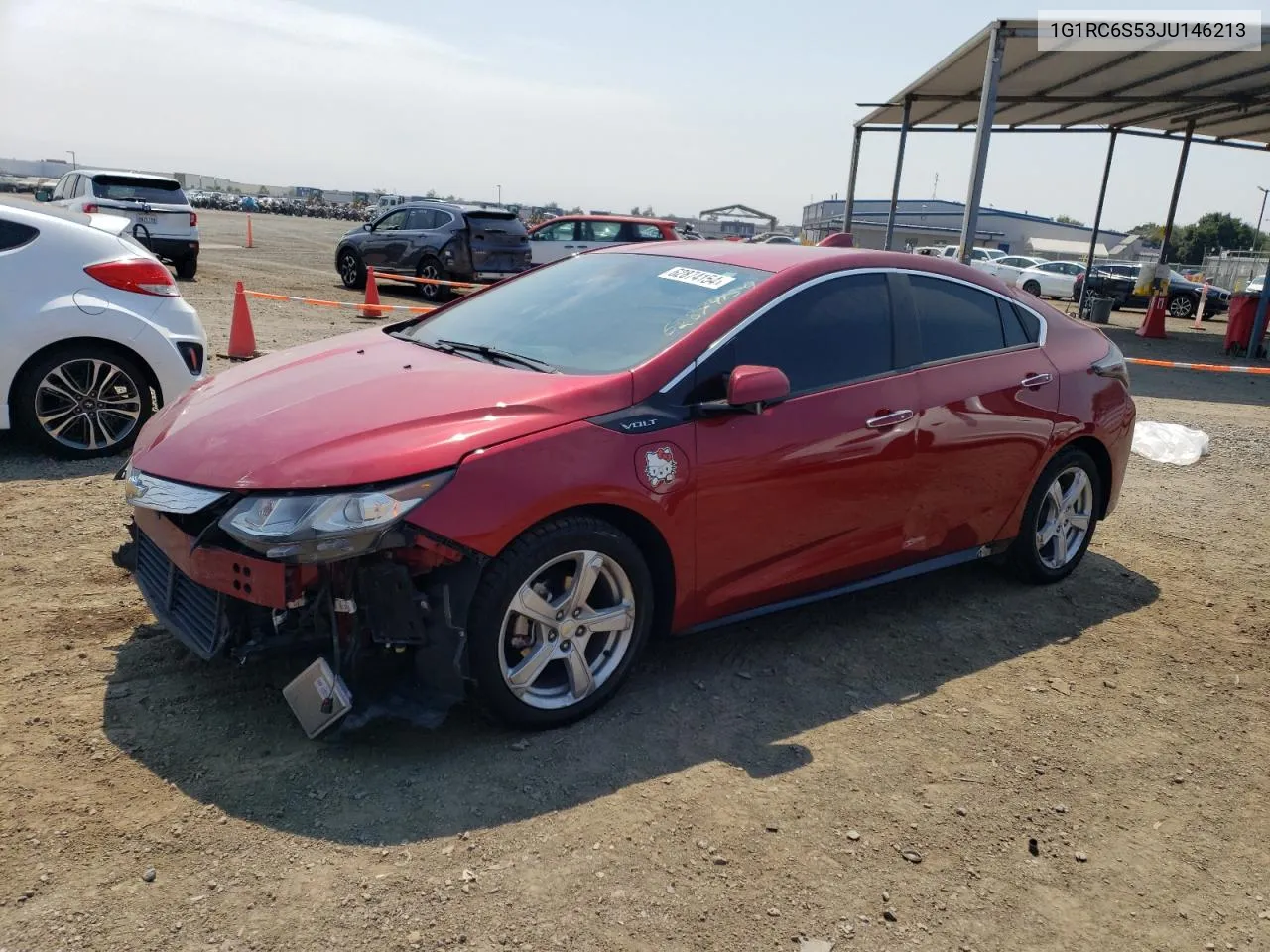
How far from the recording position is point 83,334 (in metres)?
5.72

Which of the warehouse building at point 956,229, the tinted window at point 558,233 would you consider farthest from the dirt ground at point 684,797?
the warehouse building at point 956,229

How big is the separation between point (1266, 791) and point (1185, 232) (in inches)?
4521

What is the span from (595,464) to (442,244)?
50.6 ft

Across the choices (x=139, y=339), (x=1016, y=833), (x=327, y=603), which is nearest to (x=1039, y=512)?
(x=1016, y=833)

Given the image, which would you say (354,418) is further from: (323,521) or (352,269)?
(352,269)

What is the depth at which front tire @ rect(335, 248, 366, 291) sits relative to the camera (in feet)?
61.7

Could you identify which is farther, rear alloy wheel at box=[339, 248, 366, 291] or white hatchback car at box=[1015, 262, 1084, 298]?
white hatchback car at box=[1015, 262, 1084, 298]

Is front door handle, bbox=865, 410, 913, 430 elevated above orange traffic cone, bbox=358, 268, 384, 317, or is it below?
above

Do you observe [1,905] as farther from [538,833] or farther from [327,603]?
[538,833]

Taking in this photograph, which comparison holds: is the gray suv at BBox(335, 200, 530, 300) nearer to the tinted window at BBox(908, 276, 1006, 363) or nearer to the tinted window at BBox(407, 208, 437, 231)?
the tinted window at BBox(407, 208, 437, 231)

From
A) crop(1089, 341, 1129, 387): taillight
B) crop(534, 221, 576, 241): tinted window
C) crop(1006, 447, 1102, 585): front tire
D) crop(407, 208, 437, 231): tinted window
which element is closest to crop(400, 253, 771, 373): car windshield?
crop(1006, 447, 1102, 585): front tire

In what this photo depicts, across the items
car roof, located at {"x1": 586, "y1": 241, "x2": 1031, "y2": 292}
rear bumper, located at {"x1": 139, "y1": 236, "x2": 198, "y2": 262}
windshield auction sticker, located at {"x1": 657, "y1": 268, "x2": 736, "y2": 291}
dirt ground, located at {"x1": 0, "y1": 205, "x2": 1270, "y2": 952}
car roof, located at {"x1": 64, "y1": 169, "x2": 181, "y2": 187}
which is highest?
car roof, located at {"x1": 64, "y1": 169, "x2": 181, "y2": 187}

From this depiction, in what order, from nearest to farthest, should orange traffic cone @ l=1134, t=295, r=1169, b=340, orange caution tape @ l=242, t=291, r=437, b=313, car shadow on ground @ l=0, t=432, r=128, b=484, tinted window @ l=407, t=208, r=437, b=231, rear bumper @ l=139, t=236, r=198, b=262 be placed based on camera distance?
car shadow on ground @ l=0, t=432, r=128, b=484 → orange caution tape @ l=242, t=291, r=437, b=313 → rear bumper @ l=139, t=236, r=198, b=262 → tinted window @ l=407, t=208, r=437, b=231 → orange traffic cone @ l=1134, t=295, r=1169, b=340

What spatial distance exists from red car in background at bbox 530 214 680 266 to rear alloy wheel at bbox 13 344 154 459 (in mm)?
12987
